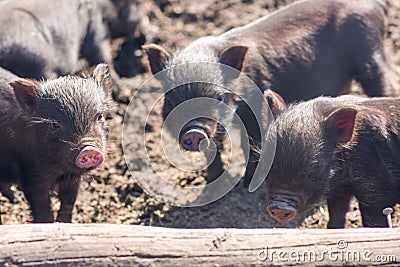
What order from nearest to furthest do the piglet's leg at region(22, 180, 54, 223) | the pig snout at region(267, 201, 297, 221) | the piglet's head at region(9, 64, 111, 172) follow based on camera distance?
1. the pig snout at region(267, 201, 297, 221)
2. the piglet's head at region(9, 64, 111, 172)
3. the piglet's leg at region(22, 180, 54, 223)

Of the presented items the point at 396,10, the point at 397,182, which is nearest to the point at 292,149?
the point at 397,182

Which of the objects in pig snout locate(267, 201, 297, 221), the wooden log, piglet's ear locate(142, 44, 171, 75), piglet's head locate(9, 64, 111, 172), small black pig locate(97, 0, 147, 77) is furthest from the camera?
small black pig locate(97, 0, 147, 77)

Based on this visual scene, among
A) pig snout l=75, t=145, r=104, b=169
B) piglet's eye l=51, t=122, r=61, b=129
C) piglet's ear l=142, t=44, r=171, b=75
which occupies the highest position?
piglet's ear l=142, t=44, r=171, b=75

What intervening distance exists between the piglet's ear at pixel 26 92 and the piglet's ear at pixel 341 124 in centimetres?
179

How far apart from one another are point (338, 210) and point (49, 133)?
1.93 meters

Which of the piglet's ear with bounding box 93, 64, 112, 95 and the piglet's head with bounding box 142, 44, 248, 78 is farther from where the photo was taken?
the piglet's head with bounding box 142, 44, 248, 78

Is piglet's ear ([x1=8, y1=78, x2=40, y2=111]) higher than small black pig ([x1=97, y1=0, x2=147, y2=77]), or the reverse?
small black pig ([x1=97, y1=0, x2=147, y2=77])

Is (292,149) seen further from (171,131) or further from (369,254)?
(171,131)

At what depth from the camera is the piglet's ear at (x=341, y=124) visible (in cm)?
428

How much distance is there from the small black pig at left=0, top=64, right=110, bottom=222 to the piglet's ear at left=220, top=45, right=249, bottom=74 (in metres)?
0.93

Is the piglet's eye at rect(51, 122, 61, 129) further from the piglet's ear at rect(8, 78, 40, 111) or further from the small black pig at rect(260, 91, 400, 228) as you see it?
the small black pig at rect(260, 91, 400, 228)

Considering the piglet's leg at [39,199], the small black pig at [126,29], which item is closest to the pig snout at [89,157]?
the piglet's leg at [39,199]

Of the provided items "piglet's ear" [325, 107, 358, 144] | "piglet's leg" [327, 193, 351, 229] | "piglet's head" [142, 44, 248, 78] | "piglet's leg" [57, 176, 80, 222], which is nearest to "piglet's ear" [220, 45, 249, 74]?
"piglet's head" [142, 44, 248, 78]

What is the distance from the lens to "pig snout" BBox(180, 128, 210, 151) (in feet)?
16.0
